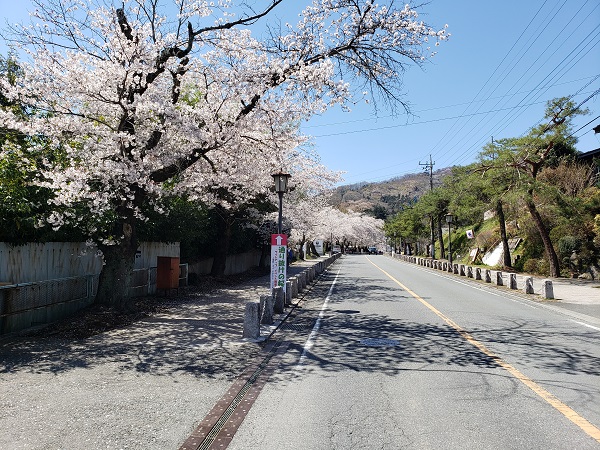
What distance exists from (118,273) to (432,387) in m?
8.52

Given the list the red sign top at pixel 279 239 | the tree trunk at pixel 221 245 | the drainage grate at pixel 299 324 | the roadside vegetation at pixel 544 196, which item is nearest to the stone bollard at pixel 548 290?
the roadside vegetation at pixel 544 196

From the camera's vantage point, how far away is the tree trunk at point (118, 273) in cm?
1159

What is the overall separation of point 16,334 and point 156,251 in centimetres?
812

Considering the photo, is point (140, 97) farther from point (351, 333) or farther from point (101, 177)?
point (351, 333)

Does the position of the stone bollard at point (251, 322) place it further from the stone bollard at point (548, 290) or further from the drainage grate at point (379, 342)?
the stone bollard at point (548, 290)

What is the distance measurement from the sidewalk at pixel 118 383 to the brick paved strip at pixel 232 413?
124 mm

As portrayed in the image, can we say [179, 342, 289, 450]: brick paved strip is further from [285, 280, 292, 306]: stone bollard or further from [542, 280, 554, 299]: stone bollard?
[542, 280, 554, 299]: stone bollard

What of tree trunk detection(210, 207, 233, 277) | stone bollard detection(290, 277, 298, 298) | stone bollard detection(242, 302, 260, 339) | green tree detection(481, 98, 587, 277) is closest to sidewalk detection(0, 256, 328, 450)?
stone bollard detection(242, 302, 260, 339)

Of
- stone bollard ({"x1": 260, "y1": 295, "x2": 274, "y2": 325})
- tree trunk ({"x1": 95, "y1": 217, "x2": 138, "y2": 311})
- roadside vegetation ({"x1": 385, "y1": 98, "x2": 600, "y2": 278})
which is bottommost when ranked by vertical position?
stone bollard ({"x1": 260, "y1": 295, "x2": 274, "y2": 325})

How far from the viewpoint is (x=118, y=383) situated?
244 inches

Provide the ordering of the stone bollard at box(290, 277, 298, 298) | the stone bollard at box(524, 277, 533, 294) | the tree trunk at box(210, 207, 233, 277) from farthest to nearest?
the tree trunk at box(210, 207, 233, 277)
the stone bollard at box(524, 277, 533, 294)
the stone bollard at box(290, 277, 298, 298)

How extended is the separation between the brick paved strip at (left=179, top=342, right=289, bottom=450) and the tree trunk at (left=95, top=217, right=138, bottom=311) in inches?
216

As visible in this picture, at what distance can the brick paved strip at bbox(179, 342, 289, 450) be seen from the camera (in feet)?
14.3

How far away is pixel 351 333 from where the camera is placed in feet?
33.1
